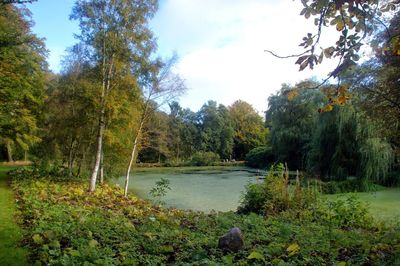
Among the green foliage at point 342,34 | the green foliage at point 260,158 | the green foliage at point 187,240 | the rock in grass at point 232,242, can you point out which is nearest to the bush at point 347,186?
the green foliage at point 187,240

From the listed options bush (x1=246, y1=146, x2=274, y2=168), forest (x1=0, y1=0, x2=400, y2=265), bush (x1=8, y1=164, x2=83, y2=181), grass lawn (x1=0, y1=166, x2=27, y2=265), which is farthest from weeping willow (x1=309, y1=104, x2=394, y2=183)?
bush (x1=246, y1=146, x2=274, y2=168)

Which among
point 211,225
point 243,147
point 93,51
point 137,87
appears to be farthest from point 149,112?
point 243,147

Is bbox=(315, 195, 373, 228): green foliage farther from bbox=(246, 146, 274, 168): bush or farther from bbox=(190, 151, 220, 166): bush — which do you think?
→ bbox=(190, 151, 220, 166): bush

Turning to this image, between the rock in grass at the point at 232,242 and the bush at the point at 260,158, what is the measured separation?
29.0 m

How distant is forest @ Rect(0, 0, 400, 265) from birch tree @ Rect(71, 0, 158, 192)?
0.04 m

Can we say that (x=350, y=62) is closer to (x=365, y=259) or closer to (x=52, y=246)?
(x=365, y=259)

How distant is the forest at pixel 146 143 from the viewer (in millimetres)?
4230

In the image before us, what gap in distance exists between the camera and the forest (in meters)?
4.23

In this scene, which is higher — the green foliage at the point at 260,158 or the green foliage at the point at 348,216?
the green foliage at the point at 260,158

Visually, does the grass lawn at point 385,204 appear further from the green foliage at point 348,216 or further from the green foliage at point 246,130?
the green foliage at point 246,130

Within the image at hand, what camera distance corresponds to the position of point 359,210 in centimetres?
799

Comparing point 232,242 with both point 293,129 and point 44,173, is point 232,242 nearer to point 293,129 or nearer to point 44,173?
point 44,173

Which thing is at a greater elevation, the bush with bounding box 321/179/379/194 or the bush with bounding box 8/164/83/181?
the bush with bounding box 8/164/83/181

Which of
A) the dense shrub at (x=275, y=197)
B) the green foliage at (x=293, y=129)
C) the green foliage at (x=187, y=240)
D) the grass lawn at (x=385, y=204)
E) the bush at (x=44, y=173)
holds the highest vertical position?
the green foliage at (x=293, y=129)
